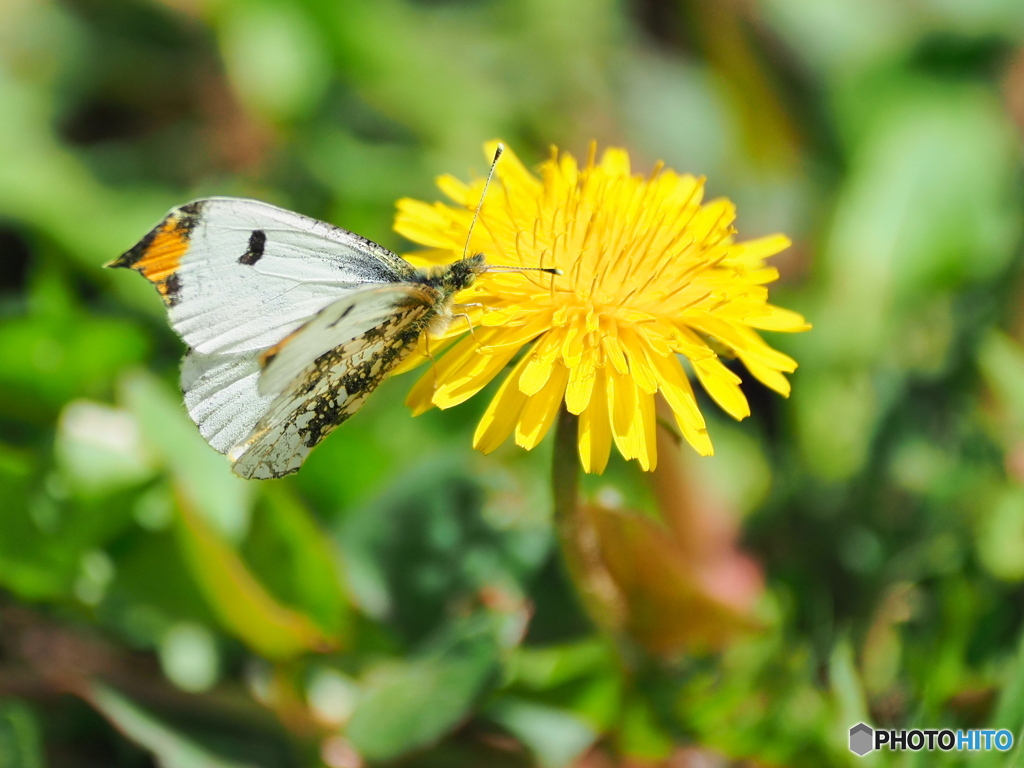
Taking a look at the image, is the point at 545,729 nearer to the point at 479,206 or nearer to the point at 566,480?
the point at 566,480

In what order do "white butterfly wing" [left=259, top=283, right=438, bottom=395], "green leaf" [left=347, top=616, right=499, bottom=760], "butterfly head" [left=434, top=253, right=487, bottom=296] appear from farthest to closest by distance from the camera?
1. "green leaf" [left=347, top=616, right=499, bottom=760]
2. "butterfly head" [left=434, top=253, right=487, bottom=296]
3. "white butterfly wing" [left=259, top=283, right=438, bottom=395]

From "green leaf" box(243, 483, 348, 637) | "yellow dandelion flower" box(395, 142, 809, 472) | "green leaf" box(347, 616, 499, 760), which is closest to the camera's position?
"yellow dandelion flower" box(395, 142, 809, 472)

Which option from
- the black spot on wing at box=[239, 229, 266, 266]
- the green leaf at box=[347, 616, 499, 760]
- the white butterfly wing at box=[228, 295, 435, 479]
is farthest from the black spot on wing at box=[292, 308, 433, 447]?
the green leaf at box=[347, 616, 499, 760]

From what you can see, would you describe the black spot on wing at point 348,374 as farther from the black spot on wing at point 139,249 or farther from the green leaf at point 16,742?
the green leaf at point 16,742

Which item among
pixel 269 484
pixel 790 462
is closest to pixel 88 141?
pixel 269 484

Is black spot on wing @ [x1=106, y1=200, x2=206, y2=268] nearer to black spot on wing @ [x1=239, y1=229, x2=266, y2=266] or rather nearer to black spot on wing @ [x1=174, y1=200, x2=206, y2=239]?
black spot on wing @ [x1=174, y1=200, x2=206, y2=239]

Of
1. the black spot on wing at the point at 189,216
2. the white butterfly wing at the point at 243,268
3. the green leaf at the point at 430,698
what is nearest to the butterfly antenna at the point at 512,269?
the white butterfly wing at the point at 243,268
